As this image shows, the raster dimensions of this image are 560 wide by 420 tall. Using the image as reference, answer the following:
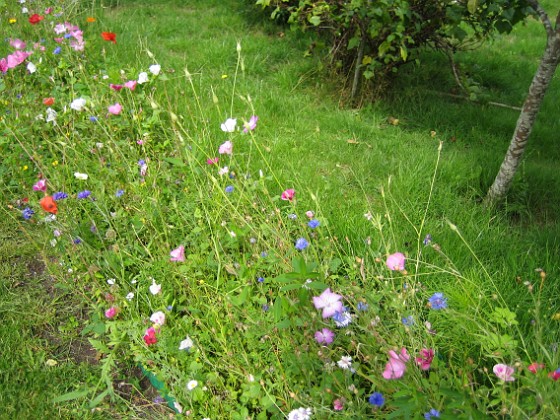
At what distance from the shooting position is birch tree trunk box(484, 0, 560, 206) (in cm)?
231

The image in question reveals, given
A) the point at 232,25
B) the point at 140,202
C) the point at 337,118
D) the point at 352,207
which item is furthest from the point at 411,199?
the point at 232,25

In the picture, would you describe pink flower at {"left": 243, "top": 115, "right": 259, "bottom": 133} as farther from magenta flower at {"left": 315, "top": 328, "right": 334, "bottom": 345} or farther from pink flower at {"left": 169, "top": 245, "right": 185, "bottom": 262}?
magenta flower at {"left": 315, "top": 328, "right": 334, "bottom": 345}

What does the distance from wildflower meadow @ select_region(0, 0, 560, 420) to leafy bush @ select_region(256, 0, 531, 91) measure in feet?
2.27

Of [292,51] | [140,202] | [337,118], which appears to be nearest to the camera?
[140,202]

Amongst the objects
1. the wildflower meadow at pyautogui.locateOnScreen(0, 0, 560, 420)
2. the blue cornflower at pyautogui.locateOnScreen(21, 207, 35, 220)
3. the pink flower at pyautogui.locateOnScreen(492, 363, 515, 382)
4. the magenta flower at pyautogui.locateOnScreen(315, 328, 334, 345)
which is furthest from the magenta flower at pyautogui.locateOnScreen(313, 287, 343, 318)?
the blue cornflower at pyautogui.locateOnScreen(21, 207, 35, 220)

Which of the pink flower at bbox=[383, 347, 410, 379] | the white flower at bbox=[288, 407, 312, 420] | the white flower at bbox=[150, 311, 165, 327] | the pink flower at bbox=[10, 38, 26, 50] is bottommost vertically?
the white flower at bbox=[150, 311, 165, 327]

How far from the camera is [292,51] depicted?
449 cm

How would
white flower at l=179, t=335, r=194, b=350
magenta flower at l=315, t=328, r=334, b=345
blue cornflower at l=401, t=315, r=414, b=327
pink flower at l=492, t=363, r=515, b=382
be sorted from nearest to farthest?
pink flower at l=492, t=363, r=515, b=382, blue cornflower at l=401, t=315, r=414, b=327, magenta flower at l=315, t=328, r=334, b=345, white flower at l=179, t=335, r=194, b=350

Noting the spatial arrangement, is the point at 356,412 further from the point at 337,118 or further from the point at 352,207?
the point at 337,118

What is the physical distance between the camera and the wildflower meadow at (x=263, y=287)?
4.98 ft

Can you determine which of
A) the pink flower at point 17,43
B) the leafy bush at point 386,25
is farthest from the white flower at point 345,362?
the pink flower at point 17,43

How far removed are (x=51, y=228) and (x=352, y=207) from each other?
1.41 metres

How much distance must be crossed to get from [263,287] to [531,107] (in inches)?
58.8

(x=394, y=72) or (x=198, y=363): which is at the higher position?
(x=394, y=72)
